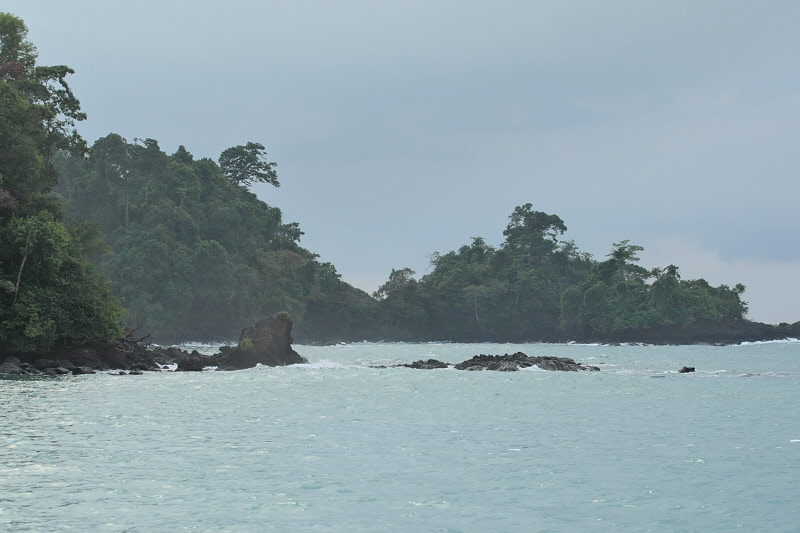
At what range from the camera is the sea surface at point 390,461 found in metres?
10.7

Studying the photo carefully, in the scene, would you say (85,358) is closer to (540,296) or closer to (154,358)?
(154,358)

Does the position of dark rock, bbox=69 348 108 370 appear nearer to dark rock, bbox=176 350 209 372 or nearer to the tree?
dark rock, bbox=176 350 209 372

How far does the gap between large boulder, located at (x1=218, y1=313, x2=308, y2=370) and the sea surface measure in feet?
53.0

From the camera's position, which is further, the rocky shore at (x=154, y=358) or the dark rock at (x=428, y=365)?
the dark rock at (x=428, y=365)

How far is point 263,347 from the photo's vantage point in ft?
154

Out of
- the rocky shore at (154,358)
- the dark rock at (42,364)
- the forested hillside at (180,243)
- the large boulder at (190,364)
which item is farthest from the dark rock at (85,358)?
the forested hillside at (180,243)

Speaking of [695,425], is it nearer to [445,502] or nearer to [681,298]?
[445,502]

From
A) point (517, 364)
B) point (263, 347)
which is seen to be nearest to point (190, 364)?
point (263, 347)

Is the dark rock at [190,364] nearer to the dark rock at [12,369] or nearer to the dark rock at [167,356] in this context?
the dark rock at [167,356]

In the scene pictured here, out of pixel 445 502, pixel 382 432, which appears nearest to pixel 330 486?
pixel 445 502

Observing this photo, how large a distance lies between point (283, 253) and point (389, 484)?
94074 millimetres

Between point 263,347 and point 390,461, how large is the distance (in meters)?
33.1

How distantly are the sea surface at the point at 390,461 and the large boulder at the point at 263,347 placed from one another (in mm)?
16150

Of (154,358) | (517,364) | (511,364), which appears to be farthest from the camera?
(517,364)
